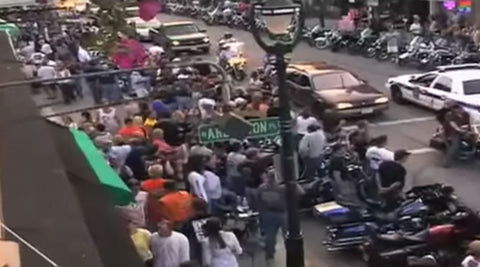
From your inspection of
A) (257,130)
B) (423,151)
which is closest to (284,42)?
(257,130)

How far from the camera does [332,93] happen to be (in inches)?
1013

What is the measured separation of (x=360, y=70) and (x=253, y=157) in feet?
68.8

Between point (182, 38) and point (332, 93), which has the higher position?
point (332, 93)

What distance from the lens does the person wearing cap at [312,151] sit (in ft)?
55.4

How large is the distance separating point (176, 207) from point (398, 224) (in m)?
3.58

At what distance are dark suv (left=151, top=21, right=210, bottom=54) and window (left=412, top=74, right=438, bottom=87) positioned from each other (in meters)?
16.8

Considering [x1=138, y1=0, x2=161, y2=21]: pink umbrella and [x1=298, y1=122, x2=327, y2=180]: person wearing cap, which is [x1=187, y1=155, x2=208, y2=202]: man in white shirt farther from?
[x1=298, y1=122, x2=327, y2=180]: person wearing cap

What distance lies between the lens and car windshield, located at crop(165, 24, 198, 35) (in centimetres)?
4421

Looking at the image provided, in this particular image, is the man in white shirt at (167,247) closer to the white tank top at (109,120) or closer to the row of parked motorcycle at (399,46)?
the white tank top at (109,120)

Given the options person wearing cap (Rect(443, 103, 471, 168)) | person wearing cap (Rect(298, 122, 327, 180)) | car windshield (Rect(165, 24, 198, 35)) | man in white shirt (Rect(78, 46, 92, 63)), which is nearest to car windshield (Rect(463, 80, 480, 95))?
person wearing cap (Rect(443, 103, 471, 168))

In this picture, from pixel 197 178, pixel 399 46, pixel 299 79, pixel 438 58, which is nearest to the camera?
pixel 197 178

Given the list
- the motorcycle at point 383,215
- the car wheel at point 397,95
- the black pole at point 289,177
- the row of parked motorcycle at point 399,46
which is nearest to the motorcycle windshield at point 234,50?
the row of parked motorcycle at point 399,46

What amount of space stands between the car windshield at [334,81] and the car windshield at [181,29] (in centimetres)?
1826

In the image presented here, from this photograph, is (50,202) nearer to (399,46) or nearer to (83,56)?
(83,56)
